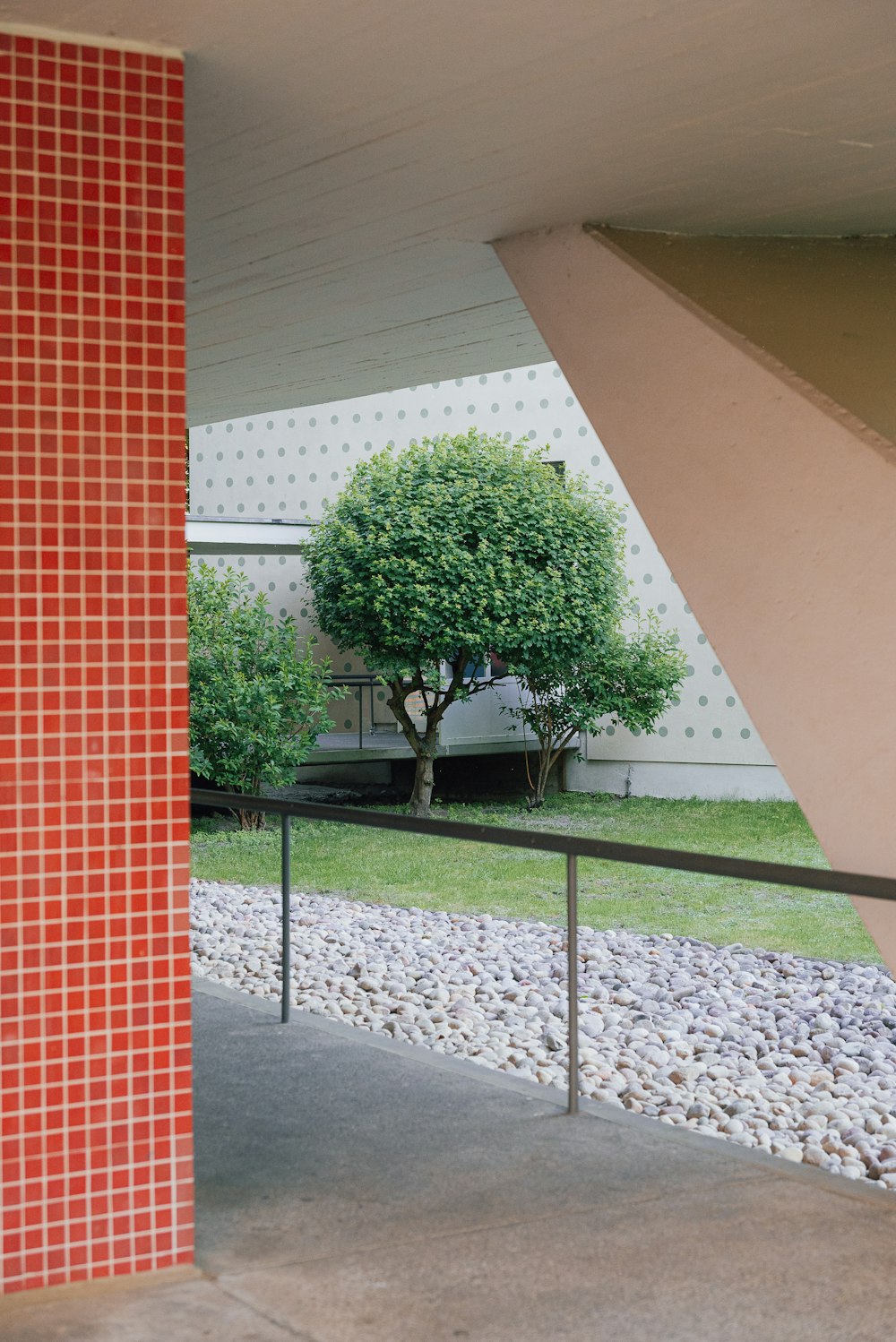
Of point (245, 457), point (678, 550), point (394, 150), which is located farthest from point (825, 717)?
point (245, 457)

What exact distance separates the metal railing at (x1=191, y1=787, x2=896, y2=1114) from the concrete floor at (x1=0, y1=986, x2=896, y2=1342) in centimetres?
43

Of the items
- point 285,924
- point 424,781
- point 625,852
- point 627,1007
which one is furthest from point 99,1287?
point 424,781

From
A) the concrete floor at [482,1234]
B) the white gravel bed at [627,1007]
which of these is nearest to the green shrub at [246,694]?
the white gravel bed at [627,1007]

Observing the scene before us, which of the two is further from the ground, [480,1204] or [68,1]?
[68,1]

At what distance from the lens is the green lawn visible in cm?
1052

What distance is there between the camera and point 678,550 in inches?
164

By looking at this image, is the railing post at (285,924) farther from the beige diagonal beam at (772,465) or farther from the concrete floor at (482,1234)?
the beige diagonal beam at (772,465)

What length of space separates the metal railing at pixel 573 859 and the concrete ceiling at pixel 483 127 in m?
1.72

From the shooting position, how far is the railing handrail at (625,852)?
3160 millimetres

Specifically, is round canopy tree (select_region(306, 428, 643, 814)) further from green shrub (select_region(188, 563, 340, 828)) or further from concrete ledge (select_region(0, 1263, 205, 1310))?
concrete ledge (select_region(0, 1263, 205, 1310))

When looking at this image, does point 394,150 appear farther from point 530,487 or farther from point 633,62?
point 530,487

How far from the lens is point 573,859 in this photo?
3.99 meters

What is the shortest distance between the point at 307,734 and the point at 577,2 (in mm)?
11076

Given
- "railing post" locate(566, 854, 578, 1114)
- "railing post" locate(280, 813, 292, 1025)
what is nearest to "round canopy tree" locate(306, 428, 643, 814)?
"railing post" locate(280, 813, 292, 1025)
